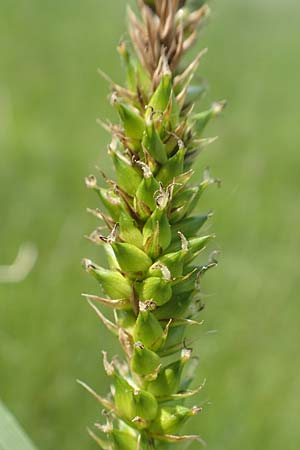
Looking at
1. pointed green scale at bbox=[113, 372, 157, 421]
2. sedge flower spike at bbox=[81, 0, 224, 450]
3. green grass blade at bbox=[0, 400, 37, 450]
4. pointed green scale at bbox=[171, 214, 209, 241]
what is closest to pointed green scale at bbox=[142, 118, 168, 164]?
sedge flower spike at bbox=[81, 0, 224, 450]

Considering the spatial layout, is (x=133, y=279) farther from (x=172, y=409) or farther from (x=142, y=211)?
(x=172, y=409)

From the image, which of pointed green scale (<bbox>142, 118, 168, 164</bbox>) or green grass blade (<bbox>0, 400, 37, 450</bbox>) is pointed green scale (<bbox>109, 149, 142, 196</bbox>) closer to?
pointed green scale (<bbox>142, 118, 168, 164</bbox>)

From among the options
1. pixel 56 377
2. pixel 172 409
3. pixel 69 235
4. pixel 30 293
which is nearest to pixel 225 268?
pixel 69 235

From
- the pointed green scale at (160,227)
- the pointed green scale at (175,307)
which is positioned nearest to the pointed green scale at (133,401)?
the pointed green scale at (175,307)

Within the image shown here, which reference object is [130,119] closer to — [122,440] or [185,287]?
[185,287]

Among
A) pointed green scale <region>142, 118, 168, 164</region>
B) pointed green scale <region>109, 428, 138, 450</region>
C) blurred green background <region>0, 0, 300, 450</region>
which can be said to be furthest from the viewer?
blurred green background <region>0, 0, 300, 450</region>
